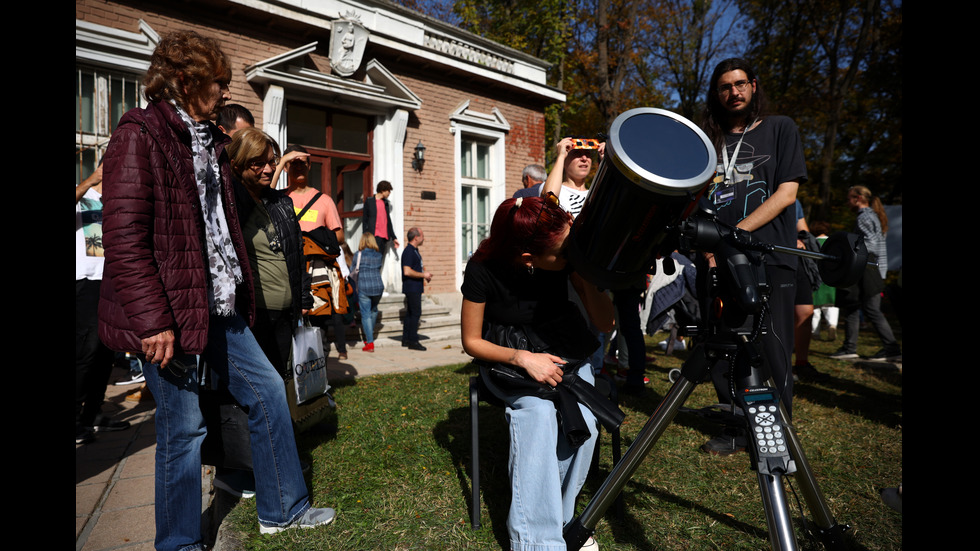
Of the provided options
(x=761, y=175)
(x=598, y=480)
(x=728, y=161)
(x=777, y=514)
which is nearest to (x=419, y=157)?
(x=728, y=161)

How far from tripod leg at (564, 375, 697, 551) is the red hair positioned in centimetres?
69

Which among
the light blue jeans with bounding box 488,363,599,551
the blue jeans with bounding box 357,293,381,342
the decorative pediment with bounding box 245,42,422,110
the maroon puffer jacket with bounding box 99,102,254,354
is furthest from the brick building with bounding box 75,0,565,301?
the light blue jeans with bounding box 488,363,599,551

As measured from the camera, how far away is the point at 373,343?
7.44m

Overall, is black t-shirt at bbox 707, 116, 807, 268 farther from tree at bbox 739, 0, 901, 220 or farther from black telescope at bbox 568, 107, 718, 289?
tree at bbox 739, 0, 901, 220

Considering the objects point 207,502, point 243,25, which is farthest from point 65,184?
point 243,25

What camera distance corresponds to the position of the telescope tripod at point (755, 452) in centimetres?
136

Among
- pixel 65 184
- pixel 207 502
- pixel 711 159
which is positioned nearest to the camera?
pixel 711 159

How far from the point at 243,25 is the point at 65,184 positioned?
7906mm

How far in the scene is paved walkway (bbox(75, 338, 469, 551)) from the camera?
2.32 meters

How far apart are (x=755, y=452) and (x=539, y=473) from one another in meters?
0.79

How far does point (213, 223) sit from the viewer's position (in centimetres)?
210

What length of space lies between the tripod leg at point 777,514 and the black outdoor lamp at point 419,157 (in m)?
9.26

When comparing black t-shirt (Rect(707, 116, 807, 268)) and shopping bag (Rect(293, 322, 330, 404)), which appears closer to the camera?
black t-shirt (Rect(707, 116, 807, 268))

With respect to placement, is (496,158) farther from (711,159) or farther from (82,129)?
(711,159)
